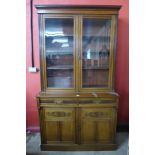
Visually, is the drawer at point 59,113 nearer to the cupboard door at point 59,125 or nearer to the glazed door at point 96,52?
the cupboard door at point 59,125

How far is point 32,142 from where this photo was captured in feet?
9.09

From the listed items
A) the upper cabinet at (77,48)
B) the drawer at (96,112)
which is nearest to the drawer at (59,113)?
the drawer at (96,112)

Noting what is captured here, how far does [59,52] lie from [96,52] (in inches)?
21.1

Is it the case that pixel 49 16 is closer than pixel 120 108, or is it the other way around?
pixel 49 16

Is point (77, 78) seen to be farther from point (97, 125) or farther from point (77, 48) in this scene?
point (97, 125)

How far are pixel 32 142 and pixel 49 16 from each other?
1867 mm

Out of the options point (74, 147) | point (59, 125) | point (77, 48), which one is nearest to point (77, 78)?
point (77, 48)

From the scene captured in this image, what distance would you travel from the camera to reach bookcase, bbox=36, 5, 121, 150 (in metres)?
2.42

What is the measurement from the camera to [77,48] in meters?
2.47

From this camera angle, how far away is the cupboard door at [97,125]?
246 cm

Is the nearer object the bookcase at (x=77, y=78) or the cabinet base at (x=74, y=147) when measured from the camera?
the bookcase at (x=77, y=78)
